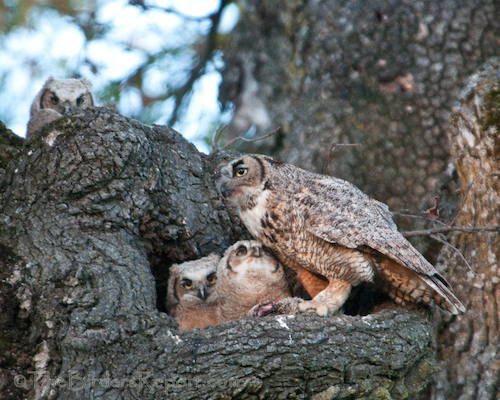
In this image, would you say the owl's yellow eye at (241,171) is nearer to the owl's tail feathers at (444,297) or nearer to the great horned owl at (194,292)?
the great horned owl at (194,292)

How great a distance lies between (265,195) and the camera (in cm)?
304

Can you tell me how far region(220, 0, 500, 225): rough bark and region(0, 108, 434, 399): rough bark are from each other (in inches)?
80.6

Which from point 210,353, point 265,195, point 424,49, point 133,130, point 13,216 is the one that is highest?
point 424,49

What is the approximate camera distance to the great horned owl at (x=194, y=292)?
3.27 metres

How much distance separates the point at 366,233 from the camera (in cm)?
280

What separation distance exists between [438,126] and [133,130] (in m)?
2.88

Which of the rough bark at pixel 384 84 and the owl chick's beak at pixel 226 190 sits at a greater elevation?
the rough bark at pixel 384 84

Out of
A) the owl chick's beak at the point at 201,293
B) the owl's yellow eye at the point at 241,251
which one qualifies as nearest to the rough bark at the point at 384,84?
the owl's yellow eye at the point at 241,251

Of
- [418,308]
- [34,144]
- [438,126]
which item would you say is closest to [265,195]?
[418,308]

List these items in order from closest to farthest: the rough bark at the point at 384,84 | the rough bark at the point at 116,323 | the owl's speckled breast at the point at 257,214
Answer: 1. the rough bark at the point at 116,323
2. the owl's speckled breast at the point at 257,214
3. the rough bark at the point at 384,84

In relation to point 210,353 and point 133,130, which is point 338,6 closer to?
point 133,130

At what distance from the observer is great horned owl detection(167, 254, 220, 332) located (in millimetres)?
3266

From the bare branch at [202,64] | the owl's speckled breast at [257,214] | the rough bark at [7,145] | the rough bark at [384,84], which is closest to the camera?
the owl's speckled breast at [257,214]

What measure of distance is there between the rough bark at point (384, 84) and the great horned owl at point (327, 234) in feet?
5.06
